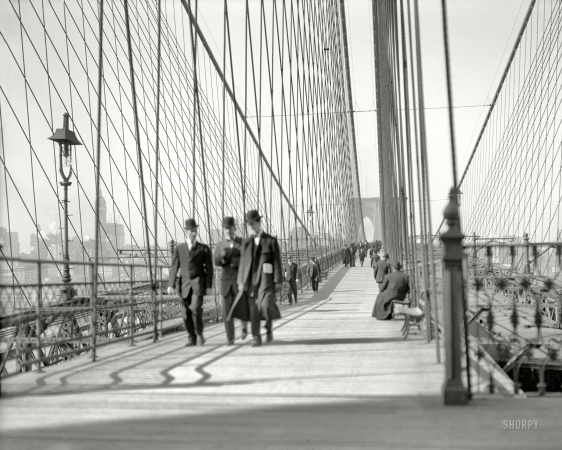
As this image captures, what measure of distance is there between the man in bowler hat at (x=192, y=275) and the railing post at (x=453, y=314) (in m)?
2.45

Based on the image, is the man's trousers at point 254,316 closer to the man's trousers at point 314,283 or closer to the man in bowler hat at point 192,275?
the man in bowler hat at point 192,275

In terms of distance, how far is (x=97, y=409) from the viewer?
337 cm

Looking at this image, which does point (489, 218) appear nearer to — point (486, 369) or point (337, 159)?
point (337, 159)

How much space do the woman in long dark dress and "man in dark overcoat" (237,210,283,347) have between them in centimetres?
299

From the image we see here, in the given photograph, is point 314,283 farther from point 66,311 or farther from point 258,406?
point 258,406

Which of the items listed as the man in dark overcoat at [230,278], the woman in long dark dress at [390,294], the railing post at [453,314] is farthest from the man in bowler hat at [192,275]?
the woman in long dark dress at [390,294]

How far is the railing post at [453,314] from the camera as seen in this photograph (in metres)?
3.33

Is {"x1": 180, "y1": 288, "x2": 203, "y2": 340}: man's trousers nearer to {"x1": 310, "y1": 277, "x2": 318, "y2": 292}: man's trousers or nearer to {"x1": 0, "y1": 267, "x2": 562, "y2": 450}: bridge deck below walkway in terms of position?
{"x1": 0, "y1": 267, "x2": 562, "y2": 450}: bridge deck below walkway

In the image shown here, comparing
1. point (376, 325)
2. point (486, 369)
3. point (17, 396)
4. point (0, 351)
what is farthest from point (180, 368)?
point (0, 351)

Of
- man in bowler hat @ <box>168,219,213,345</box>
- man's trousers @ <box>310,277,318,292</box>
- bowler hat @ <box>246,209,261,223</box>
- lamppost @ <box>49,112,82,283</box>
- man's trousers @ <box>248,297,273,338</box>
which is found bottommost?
man's trousers @ <box>310,277,318,292</box>

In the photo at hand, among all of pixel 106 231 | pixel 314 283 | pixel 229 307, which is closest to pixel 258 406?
pixel 229 307

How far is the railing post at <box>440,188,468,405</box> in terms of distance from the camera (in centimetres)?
333

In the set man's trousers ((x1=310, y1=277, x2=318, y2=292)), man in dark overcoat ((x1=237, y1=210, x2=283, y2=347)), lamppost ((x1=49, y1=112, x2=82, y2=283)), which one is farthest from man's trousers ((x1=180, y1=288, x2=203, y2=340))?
man's trousers ((x1=310, y1=277, x2=318, y2=292))

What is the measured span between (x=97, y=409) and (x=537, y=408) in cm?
206
